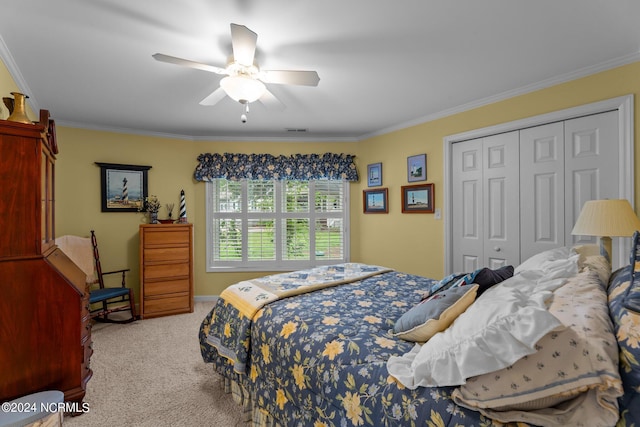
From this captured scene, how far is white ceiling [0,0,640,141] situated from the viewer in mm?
1750

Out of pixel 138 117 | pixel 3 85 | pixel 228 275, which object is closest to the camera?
pixel 3 85

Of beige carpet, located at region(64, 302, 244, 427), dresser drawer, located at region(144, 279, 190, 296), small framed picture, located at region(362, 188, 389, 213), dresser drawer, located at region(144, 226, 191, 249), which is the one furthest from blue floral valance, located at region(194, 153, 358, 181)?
beige carpet, located at region(64, 302, 244, 427)

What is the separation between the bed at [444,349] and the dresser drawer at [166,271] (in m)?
1.89

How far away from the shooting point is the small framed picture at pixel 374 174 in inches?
173

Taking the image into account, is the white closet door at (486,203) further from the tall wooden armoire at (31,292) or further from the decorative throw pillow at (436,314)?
the tall wooden armoire at (31,292)

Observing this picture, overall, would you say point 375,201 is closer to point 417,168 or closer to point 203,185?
point 417,168

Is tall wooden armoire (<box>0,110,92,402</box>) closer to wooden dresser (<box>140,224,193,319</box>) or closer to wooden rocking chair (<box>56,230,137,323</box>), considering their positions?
wooden rocking chair (<box>56,230,137,323</box>)

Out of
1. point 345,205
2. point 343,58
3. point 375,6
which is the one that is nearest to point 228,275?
point 345,205

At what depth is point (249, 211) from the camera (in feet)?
15.4

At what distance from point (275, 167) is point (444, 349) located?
383 centimetres

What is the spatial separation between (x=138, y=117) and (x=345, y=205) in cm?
298

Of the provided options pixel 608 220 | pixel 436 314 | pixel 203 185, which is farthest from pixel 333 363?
pixel 203 185

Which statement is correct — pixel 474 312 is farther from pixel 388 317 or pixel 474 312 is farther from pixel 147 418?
pixel 147 418

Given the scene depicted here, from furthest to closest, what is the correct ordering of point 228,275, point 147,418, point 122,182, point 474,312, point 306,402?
1. point 228,275
2. point 122,182
3. point 147,418
4. point 306,402
5. point 474,312
